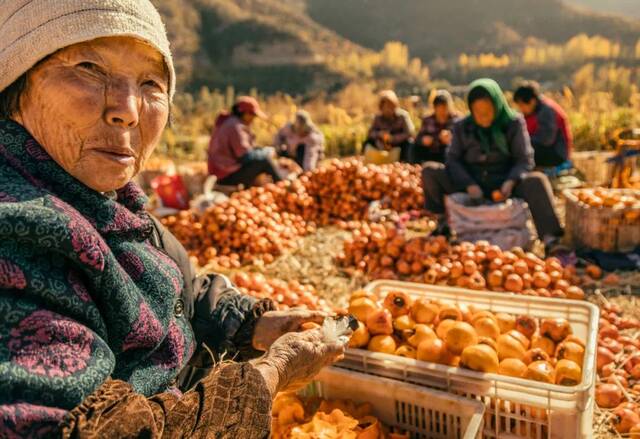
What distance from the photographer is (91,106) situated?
108 centimetres

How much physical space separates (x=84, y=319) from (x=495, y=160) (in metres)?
4.05

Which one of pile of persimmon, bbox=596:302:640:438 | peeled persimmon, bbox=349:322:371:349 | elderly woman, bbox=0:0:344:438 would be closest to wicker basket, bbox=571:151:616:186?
pile of persimmon, bbox=596:302:640:438

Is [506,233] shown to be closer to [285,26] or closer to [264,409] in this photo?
[264,409]

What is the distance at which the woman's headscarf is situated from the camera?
4250 millimetres

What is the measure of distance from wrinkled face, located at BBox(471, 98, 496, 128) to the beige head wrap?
3.72 m

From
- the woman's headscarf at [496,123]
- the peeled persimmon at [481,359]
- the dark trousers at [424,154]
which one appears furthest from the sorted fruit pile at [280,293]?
the dark trousers at [424,154]

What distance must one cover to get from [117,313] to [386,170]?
5.14 m

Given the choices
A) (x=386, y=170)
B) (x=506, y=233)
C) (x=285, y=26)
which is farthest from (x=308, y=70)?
(x=506, y=233)

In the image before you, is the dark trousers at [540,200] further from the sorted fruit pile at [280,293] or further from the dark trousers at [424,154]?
the dark trousers at [424,154]

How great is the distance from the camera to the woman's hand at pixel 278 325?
1.75m

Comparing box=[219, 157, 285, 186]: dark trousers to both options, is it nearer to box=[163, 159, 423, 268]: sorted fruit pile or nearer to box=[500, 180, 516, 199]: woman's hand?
box=[163, 159, 423, 268]: sorted fruit pile

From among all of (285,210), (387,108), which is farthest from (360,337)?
(387,108)

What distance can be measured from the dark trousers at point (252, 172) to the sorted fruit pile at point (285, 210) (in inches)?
21.3

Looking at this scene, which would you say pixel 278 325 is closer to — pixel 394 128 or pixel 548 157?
pixel 548 157
